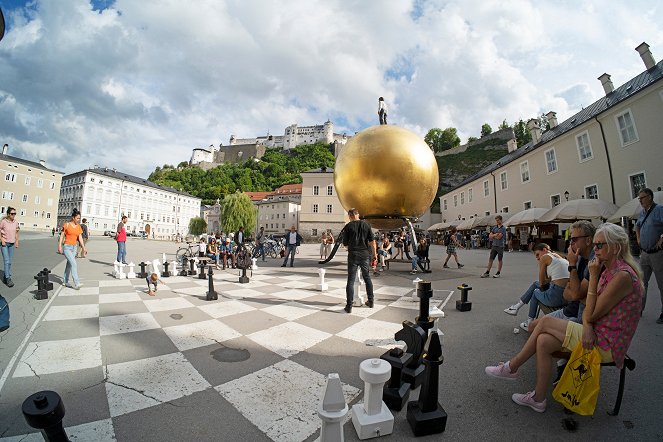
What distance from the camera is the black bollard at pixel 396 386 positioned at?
80.6 inches

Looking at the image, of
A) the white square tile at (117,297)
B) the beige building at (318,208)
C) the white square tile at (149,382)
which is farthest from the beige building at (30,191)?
the white square tile at (149,382)

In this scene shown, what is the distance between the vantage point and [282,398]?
2141mm

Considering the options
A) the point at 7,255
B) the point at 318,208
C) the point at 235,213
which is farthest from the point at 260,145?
the point at 7,255

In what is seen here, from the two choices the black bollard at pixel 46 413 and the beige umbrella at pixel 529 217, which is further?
the beige umbrella at pixel 529 217

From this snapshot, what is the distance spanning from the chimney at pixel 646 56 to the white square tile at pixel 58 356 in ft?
100

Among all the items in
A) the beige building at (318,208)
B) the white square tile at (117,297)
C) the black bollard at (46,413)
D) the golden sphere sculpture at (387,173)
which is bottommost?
the white square tile at (117,297)

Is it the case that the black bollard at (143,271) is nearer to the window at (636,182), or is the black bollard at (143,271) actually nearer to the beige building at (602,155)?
the beige building at (602,155)

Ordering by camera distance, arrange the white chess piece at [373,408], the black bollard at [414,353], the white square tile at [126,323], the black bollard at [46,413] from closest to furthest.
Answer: the black bollard at [46,413] → the white chess piece at [373,408] → the black bollard at [414,353] → the white square tile at [126,323]

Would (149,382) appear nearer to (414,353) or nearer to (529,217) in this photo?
(414,353)

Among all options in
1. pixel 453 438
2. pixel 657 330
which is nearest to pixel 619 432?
pixel 453 438

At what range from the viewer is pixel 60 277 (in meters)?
7.17

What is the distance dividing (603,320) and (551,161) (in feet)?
85.8

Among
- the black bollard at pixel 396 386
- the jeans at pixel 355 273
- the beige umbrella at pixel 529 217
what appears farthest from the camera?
the beige umbrella at pixel 529 217

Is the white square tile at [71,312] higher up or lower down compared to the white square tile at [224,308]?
higher up
